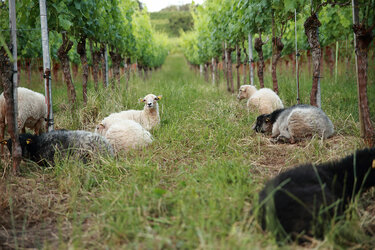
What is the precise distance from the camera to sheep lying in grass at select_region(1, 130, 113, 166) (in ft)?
14.2

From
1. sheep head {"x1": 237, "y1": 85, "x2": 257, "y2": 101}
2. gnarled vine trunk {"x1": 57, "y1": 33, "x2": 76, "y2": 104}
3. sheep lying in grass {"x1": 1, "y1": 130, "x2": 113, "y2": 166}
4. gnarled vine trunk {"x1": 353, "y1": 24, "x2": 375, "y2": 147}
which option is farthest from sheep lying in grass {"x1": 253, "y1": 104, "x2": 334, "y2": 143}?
gnarled vine trunk {"x1": 57, "y1": 33, "x2": 76, "y2": 104}

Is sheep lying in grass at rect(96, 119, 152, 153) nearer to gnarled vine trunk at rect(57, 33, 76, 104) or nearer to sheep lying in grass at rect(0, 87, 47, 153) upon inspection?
sheep lying in grass at rect(0, 87, 47, 153)

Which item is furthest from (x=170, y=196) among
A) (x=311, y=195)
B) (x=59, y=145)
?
(x=59, y=145)

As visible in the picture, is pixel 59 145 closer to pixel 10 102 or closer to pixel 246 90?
pixel 10 102

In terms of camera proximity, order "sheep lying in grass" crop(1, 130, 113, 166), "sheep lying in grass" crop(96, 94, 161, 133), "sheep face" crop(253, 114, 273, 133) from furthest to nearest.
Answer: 1. "sheep lying in grass" crop(96, 94, 161, 133)
2. "sheep face" crop(253, 114, 273, 133)
3. "sheep lying in grass" crop(1, 130, 113, 166)

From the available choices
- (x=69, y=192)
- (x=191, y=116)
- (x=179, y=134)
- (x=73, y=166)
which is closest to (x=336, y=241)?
(x=69, y=192)

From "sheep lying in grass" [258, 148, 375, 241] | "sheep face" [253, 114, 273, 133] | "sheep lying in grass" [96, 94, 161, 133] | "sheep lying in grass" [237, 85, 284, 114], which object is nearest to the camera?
"sheep lying in grass" [258, 148, 375, 241]

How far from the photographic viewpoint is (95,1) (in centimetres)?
687

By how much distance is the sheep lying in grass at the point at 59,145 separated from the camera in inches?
171

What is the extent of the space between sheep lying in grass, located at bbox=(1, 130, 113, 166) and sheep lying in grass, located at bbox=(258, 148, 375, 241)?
2.84 metres

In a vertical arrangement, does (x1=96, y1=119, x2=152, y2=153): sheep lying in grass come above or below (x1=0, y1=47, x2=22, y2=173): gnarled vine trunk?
below

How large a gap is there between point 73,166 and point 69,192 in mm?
501

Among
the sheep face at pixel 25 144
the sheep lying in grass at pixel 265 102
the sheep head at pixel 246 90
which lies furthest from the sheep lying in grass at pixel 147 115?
the sheep head at pixel 246 90

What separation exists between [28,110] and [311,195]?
548 cm
